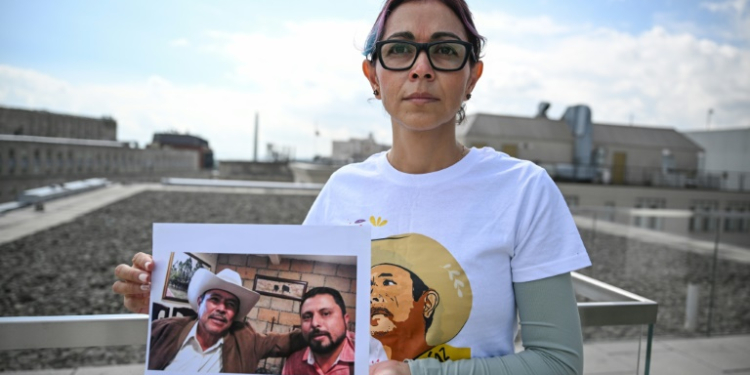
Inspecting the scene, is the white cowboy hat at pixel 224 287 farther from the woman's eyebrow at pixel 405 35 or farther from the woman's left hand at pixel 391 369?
the woman's eyebrow at pixel 405 35

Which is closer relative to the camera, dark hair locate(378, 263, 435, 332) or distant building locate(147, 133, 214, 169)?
dark hair locate(378, 263, 435, 332)

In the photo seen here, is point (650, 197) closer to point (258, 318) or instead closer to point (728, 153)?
point (728, 153)

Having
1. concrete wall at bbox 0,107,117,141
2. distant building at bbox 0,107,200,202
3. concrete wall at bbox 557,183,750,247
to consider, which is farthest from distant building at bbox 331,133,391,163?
concrete wall at bbox 0,107,117,141

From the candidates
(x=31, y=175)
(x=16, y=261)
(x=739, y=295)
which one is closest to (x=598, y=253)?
(x=739, y=295)

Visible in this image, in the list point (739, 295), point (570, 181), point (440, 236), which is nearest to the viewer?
point (440, 236)

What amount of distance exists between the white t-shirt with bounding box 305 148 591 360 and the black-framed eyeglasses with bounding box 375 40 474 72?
7.5 inches

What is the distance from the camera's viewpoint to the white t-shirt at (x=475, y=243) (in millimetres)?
822

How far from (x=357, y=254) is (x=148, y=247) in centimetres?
874

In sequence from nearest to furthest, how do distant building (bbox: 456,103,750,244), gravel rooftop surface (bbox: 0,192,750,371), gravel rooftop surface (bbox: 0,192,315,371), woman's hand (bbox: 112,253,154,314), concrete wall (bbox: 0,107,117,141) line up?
woman's hand (bbox: 112,253,154,314) → gravel rooftop surface (bbox: 0,192,750,371) → gravel rooftop surface (bbox: 0,192,315,371) → concrete wall (bbox: 0,107,117,141) → distant building (bbox: 456,103,750,244)

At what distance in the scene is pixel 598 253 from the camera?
5.67 m

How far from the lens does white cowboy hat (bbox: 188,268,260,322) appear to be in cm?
77

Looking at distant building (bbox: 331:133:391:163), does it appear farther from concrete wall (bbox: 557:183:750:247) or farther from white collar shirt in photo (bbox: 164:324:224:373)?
concrete wall (bbox: 557:183:750:247)

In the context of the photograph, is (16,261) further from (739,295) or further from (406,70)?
(739,295)

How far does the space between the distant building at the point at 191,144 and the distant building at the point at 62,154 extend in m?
14.2
